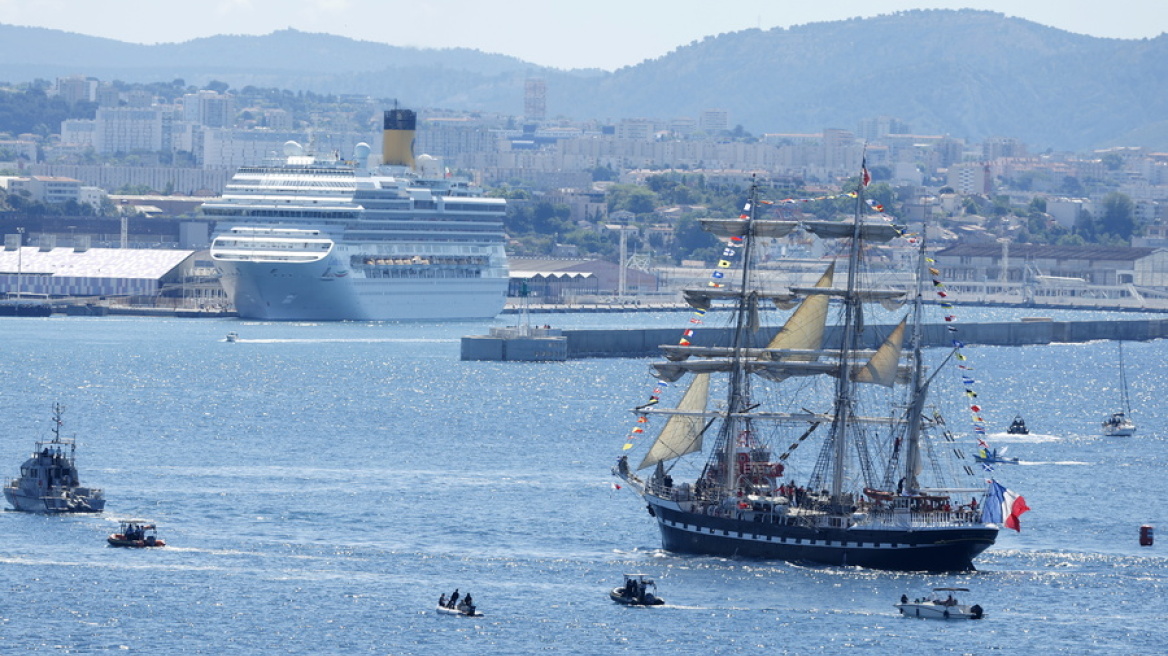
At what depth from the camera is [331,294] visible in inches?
5930

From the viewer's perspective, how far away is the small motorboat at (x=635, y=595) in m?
51.0

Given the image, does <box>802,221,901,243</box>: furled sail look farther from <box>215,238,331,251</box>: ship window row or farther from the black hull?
<box>215,238,331,251</box>: ship window row

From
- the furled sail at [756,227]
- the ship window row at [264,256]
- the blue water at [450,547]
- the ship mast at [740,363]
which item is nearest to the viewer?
the blue water at [450,547]

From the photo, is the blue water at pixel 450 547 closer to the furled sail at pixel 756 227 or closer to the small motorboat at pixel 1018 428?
the small motorboat at pixel 1018 428

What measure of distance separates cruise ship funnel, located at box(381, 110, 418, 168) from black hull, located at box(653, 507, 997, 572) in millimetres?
115113

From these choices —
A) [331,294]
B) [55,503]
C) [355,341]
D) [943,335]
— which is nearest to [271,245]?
[331,294]

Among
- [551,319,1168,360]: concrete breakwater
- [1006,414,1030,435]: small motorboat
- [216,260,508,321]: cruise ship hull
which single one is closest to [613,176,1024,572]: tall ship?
[1006,414,1030,435]: small motorboat

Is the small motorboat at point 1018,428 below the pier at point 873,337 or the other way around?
the other way around

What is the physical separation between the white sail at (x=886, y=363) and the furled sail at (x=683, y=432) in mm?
3589

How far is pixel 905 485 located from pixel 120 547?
1689 centimetres

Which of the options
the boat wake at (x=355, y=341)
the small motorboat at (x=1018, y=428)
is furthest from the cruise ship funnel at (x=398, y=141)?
the small motorboat at (x=1018, y=428)

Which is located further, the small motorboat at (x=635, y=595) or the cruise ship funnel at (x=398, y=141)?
the cruise ship funnel at (x=398, y=141)

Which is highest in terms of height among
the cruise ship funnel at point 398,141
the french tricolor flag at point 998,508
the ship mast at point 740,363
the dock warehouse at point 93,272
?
the cruise ship funnel at point 398,141

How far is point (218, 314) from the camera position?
16062 centimetres
